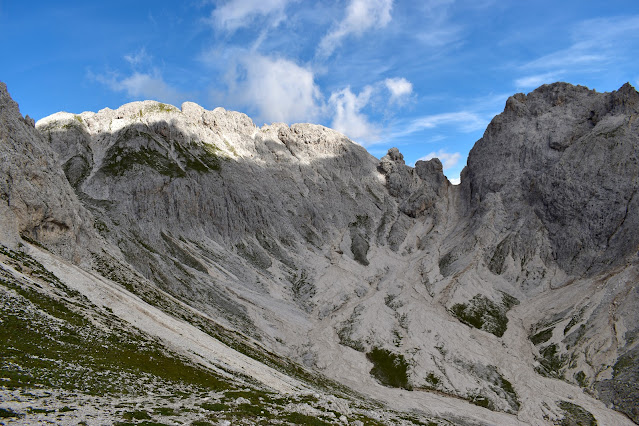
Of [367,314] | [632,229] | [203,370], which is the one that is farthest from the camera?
[632,229]

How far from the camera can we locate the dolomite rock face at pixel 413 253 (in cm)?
9344

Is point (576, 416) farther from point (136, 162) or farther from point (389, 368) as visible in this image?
point (136, 162)

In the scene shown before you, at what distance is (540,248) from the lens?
151375 millimetres

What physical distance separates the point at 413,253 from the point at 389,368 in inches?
3193

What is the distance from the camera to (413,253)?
177 meters

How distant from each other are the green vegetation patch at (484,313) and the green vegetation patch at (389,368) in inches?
1186

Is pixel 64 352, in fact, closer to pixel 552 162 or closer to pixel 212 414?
pixel 212 414

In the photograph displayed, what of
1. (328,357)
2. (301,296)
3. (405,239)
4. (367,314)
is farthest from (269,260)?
(405,239)

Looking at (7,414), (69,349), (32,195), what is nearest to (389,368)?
(69,349)

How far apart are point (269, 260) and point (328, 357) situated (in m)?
54.5

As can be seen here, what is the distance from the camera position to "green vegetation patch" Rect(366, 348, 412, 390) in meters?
96.9

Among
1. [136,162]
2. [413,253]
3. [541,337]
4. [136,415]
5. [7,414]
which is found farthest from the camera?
[413,253]

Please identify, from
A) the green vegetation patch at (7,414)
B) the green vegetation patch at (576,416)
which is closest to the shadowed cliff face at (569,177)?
the green vegetation patch at (576,416)

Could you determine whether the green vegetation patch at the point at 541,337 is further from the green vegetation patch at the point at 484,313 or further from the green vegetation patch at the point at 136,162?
the green vegetation patch at the point at 136,162
